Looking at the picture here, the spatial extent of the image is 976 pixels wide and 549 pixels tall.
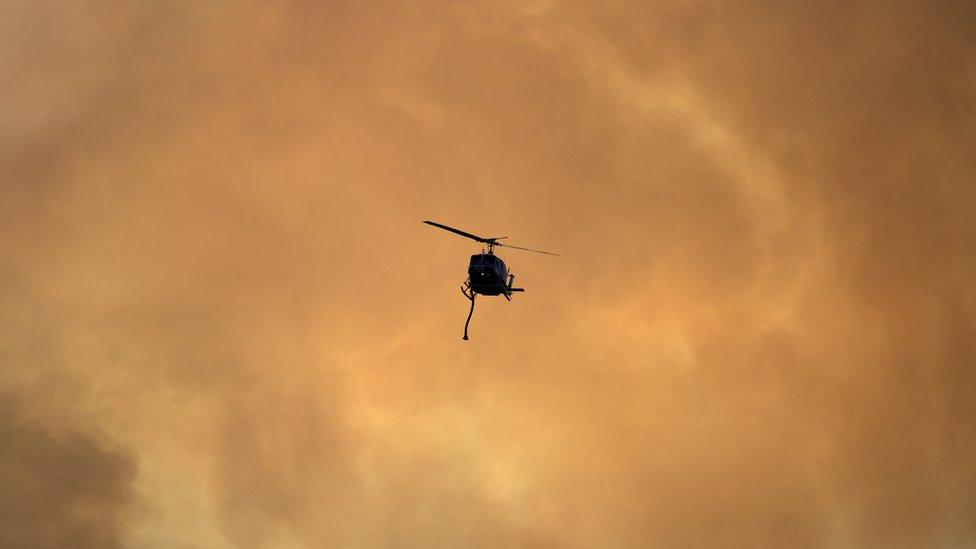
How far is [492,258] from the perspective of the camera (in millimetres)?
152250
